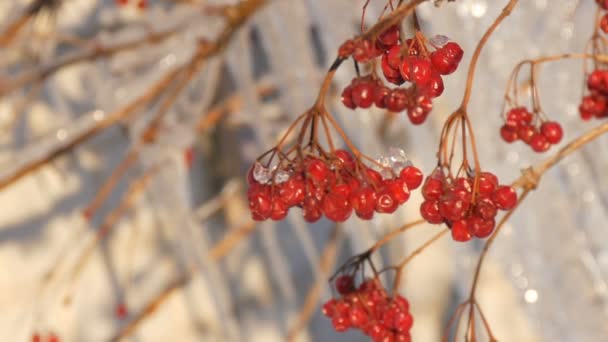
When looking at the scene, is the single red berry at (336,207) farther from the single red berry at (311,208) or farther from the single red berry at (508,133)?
the single red berry at (508,133)

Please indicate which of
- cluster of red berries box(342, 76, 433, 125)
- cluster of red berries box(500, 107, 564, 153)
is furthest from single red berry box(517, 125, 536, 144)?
cluster of red berries box(342, 76, 433, 125)

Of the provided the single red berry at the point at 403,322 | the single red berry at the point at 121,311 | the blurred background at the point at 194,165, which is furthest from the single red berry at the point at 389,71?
the single red berry at the point at 121,311

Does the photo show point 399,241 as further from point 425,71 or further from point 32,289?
point 425,71

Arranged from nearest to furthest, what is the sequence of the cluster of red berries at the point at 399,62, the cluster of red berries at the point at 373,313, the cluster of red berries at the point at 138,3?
the cluster of red berries at the point at 399,62 < the cluster of red berries at the point at 373,313 < the cluster of red berries at the point at 138,3

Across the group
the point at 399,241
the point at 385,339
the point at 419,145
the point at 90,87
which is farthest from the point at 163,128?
the point at 385,339

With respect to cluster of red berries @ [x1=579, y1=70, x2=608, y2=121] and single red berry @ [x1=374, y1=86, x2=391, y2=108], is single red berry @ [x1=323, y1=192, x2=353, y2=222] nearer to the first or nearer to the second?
single red berry @ [x1=374, y1=86, x2=391, y2=108]

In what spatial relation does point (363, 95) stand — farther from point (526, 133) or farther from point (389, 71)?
point (526, 133)
